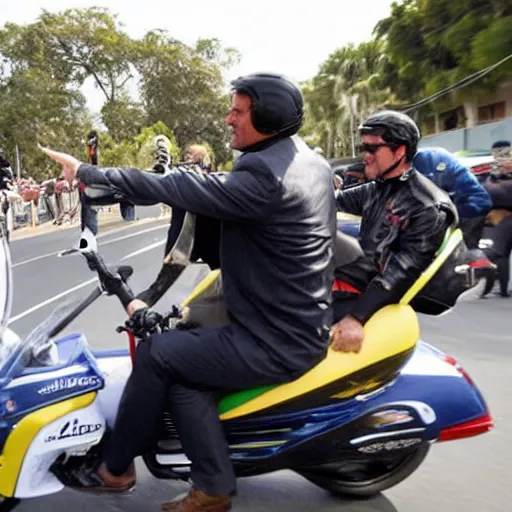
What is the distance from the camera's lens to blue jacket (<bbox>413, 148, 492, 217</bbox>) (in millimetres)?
6160

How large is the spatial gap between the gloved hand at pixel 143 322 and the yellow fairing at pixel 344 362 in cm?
41

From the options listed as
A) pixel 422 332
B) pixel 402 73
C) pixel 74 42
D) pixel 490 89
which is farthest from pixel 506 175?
pixel 74 42

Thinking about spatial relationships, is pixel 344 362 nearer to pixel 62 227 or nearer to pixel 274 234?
pixel 274 234

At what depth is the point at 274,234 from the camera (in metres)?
2.53

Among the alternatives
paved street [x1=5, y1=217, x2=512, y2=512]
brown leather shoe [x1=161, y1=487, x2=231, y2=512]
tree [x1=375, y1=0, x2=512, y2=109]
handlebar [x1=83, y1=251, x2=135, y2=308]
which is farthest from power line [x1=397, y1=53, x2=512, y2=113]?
brown leather shoe [x1=161, y1=487, x2=231, y2=512]

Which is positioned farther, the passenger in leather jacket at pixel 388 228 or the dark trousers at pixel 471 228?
the dark trousers at pixel 471 228

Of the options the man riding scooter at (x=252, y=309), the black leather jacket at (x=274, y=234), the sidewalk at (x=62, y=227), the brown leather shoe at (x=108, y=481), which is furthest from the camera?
the sidewalk at (x=62, y=227)

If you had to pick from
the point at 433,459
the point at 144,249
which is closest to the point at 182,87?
the point at 144,249

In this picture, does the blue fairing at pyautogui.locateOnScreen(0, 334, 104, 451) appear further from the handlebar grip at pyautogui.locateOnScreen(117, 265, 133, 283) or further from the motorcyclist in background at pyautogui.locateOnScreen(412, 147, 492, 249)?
the motorcyclist in background at pyautogui.locateOnScreen(412, 147, 492, 249)

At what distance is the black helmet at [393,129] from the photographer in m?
3.18

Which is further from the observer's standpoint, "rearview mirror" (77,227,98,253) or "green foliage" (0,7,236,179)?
"green foliage" (0,7,236,179)

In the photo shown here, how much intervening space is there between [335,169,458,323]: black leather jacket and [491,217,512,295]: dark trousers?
4.90 meters

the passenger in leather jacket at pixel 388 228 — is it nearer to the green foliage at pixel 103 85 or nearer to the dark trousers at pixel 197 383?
the dark trousers at pixel 197 383

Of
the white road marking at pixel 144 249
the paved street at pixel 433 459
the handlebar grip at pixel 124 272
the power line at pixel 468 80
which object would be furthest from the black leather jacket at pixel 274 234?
the power line at pixel 468 80
